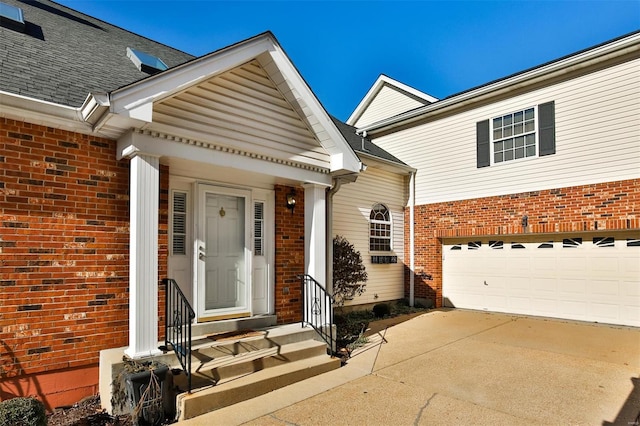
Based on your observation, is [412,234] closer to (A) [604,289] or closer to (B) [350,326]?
(B) [350,326]

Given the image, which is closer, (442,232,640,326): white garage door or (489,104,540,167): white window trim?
(442,232,640,326): white garage door

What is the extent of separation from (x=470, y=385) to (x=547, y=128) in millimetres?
6613

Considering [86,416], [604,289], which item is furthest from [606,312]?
[86,416]

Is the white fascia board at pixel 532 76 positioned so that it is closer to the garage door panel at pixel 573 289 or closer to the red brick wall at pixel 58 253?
the garage door panel at pixel 573 289

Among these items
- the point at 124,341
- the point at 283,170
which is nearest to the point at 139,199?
the point at 124,341

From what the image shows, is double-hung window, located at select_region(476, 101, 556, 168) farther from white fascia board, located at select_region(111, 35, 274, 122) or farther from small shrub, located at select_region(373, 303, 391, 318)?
white fascia board, located at select_region(111, 35, 274, 122)

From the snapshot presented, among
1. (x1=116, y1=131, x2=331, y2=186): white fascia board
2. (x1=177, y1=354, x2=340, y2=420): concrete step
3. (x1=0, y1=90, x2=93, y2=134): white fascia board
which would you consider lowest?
(x1=177, y1=354, x2=340, y2=420): concrete step

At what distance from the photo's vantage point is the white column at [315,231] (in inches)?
A: 254

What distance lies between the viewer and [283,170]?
19.7 ft

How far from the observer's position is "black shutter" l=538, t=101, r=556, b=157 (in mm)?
8750

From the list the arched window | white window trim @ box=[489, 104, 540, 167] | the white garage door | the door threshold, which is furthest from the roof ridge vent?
the white garage door

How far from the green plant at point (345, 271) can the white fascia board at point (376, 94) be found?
6.27m

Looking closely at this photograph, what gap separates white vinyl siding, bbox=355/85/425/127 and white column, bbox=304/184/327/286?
798 centimetres

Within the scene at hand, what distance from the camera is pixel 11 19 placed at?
5527 mm
